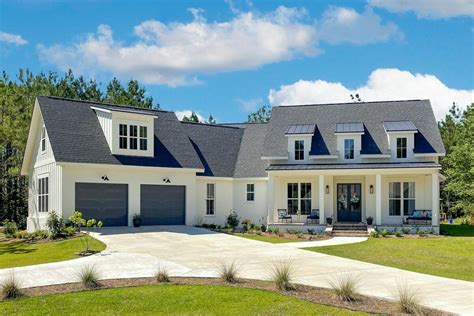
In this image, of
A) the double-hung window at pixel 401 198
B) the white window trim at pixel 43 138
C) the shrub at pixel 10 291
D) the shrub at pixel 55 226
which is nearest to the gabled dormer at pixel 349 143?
the double-hung window at pixel 401 198

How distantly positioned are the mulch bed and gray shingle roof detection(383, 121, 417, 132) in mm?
18870

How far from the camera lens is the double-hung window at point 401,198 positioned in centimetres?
2958

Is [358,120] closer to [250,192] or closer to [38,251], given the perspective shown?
[250,192]

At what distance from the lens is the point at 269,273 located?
14.8 m

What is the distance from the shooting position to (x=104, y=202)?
86.3 ft

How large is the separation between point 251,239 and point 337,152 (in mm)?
8993

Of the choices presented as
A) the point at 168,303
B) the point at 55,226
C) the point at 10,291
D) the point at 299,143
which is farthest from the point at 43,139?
the point at 168,303

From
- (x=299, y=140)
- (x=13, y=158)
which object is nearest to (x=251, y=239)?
(x=299, y=140)

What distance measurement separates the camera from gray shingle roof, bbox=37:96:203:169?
25719 mm

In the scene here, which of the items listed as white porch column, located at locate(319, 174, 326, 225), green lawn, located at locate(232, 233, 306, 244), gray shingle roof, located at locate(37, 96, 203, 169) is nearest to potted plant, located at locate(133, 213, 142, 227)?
gray shingle roof, located at locate(37, 96, 203, 169)

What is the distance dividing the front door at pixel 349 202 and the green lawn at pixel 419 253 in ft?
18.3

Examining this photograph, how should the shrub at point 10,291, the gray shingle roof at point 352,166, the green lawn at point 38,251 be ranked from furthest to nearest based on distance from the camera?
the gray shingle roof at point 352,166 < the green lawn at point 38,251 < the shrub at point 10,291

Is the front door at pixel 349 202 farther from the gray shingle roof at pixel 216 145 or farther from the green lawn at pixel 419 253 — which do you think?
the gray shingle roof at pixel 216 145

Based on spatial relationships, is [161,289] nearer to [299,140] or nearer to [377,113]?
[299,140]
